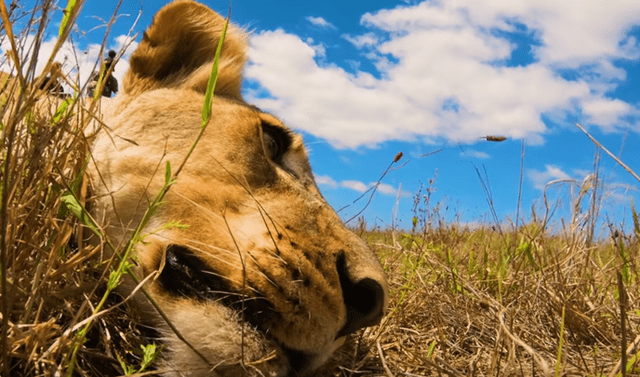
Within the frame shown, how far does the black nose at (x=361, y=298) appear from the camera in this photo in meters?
1.90

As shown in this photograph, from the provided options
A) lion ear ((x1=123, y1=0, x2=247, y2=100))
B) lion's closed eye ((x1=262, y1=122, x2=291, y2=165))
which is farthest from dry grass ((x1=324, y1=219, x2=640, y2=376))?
lion ear ((x1=123, y1=0, x2=247, y2=100))

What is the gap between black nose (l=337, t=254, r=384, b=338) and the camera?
1.90 meters

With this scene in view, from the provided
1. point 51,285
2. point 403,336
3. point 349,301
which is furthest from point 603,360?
point 51,285

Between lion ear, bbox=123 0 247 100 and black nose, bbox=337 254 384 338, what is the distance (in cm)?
137

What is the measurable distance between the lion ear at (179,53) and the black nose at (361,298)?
1.37 m

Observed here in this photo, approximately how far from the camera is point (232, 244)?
6.01 ft

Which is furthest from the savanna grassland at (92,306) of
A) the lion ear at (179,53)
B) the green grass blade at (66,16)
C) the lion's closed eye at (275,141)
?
the lion's closed eye at (275,141)

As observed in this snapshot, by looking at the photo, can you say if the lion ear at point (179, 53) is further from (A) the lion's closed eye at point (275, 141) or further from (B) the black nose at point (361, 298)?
(B) the black nose at point (361, 298)

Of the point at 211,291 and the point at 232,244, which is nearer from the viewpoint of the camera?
the point at 211,291

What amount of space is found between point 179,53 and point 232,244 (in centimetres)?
145

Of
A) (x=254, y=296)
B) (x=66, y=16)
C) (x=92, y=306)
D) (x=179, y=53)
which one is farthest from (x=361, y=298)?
(x=179, y=53)

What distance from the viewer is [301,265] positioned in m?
1.80

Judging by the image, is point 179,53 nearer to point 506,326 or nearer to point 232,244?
point 232,244

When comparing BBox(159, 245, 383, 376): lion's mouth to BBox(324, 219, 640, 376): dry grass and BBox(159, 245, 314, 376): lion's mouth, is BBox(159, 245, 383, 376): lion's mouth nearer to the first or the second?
BBox(159, 245, 314, 376): lion's mouth
